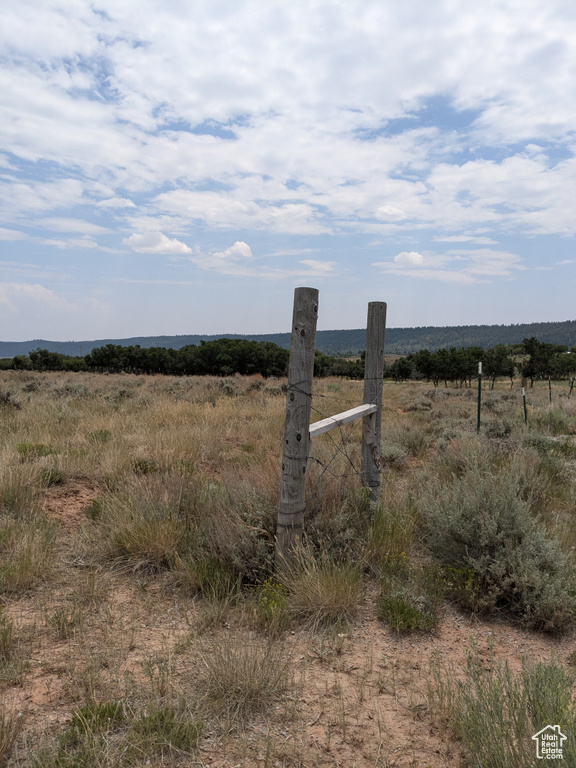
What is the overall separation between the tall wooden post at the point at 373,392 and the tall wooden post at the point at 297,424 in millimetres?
1394

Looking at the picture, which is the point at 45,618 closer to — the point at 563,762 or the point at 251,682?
the point at 251,682

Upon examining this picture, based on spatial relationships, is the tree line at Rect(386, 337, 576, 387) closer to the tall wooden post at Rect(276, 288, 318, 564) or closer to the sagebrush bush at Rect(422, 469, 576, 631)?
the sagebrush bush at Rect(422, 469, 576, 631)

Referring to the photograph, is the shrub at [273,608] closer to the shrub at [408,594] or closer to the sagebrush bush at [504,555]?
the shrub at [408,594]

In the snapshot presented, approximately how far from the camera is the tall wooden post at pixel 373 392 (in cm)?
526

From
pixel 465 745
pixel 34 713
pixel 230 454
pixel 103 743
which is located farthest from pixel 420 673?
pixel 230 454

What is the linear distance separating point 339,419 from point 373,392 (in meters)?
0.97

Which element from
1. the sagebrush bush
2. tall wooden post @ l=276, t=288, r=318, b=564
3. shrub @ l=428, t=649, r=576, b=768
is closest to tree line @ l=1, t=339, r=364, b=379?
the sagebrush bush

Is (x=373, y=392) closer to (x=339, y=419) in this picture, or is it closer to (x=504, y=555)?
(x=339, y=419)

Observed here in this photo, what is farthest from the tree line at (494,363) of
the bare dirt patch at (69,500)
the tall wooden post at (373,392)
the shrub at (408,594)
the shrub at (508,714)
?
the shrub at (508,714)

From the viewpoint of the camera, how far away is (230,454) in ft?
26.7

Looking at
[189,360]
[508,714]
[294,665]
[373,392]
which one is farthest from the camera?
[189,360]

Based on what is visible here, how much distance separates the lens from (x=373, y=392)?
5.31m

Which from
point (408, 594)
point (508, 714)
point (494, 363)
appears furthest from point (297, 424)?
point (494, 363)

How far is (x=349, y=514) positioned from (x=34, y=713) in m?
2.85
